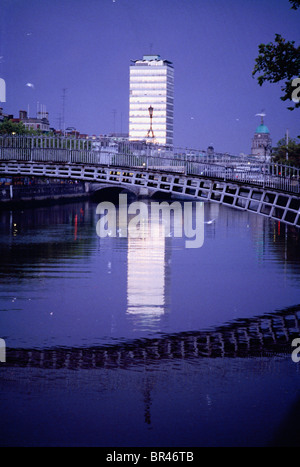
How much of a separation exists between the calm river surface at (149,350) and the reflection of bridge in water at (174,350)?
44mm

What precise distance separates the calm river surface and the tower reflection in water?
0.23 feet

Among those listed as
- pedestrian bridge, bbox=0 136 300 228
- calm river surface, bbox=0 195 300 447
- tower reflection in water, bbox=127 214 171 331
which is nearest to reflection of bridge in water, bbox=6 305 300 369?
calm river surface, bbox=0 195 300 447

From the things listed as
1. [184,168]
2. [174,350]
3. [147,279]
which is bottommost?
[147,279]

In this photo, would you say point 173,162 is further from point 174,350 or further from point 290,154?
point 290,154

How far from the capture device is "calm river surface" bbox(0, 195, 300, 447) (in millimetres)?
14695

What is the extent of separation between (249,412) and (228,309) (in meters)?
11.4

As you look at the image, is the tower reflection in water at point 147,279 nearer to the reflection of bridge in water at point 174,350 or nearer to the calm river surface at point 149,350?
the calm river surface at point 149,350

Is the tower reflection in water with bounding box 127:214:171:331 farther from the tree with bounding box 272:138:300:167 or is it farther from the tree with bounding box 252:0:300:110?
the tree with bounding box 272:138:300:167

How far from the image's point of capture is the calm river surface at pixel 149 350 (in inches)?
579

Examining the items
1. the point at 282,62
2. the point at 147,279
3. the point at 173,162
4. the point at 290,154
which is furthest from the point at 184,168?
the point at 290,154

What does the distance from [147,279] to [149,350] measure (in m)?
13.7

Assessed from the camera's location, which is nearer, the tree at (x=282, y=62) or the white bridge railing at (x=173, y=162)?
the tree at (x=282, y=62)

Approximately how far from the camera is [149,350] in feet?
67.0

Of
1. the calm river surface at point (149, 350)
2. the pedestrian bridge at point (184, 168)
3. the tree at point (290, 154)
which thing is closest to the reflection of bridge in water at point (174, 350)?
the calm river surface at point (149, 350)
